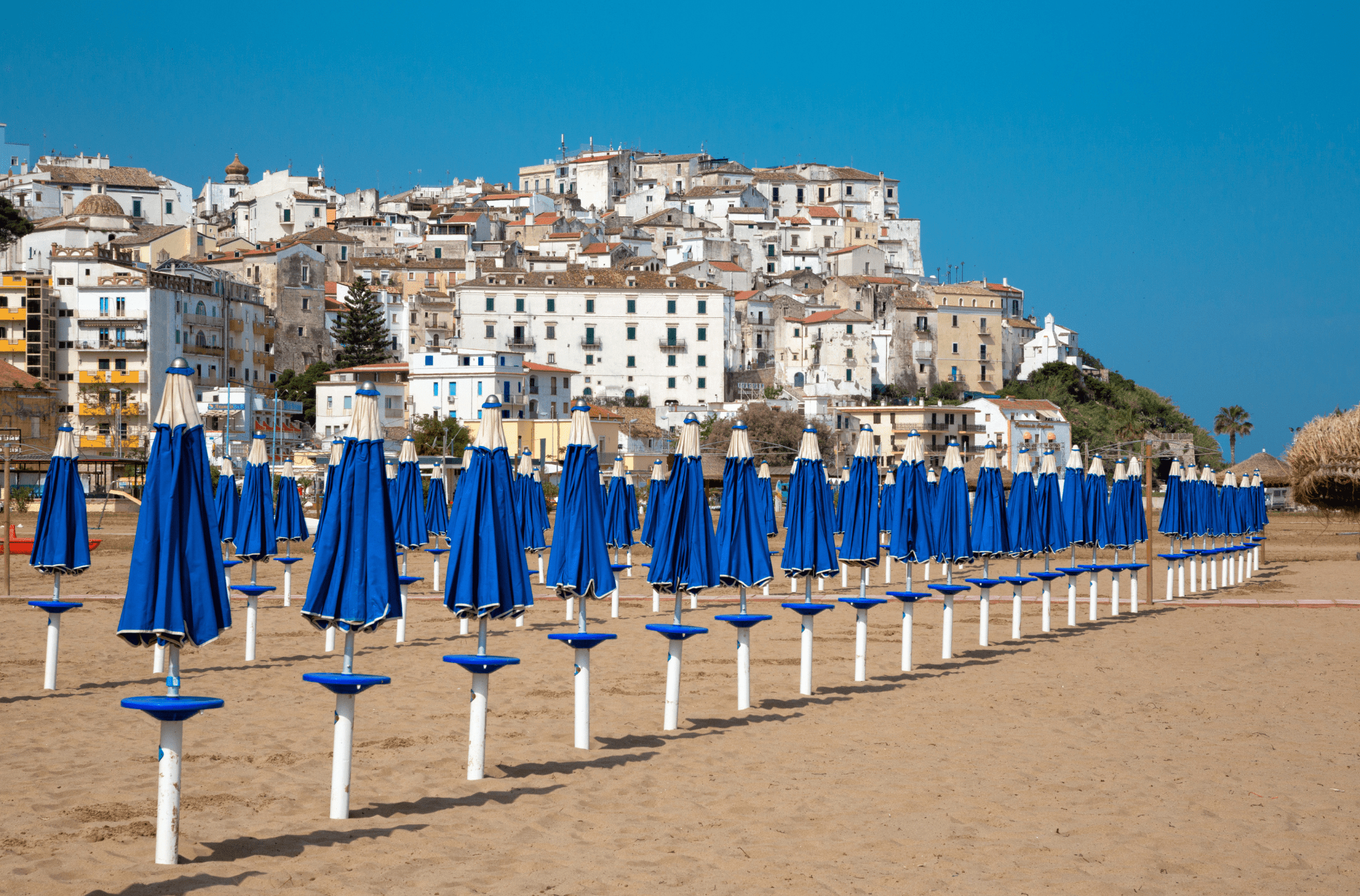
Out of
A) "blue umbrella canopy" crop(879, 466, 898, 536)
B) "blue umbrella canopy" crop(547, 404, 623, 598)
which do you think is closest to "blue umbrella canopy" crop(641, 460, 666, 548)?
"blue umbrella canopy" crop(879, 466, 898, 536)

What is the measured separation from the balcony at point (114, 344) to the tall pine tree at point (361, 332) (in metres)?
14.5

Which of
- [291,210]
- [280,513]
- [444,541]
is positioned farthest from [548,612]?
[291,210]

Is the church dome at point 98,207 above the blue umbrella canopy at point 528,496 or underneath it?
above

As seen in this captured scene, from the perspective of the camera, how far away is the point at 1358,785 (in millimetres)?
9672

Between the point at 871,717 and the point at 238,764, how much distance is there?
20.1 ft

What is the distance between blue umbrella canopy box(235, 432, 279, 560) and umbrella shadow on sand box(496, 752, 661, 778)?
411 inches

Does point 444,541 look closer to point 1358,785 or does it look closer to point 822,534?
point 822,534

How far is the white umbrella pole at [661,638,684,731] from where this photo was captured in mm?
11977

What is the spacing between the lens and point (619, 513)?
26.4m

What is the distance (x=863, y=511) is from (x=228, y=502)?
11193 millimetres

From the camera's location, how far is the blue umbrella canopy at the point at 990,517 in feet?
64.1

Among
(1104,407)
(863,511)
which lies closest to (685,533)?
(863,511)

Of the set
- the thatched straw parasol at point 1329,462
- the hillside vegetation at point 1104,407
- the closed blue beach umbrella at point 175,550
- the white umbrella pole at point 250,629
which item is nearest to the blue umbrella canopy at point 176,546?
the closed blue beach umbrella at point 175,550

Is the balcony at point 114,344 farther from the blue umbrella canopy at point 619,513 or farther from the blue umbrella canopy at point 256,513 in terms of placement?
the blue umbrella canopy at point 256,513
